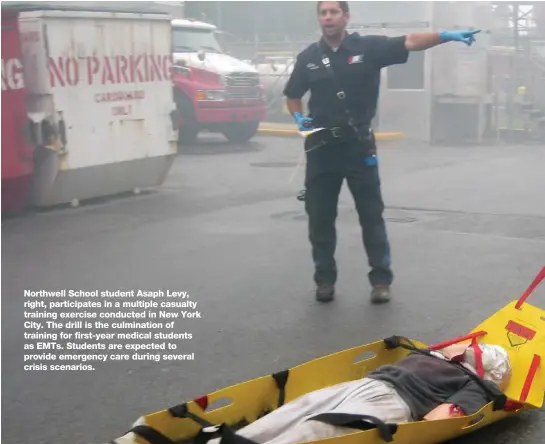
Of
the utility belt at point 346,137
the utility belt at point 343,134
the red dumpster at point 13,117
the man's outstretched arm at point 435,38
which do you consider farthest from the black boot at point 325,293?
the red dumpster at point 13,117

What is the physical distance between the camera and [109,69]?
352 inches

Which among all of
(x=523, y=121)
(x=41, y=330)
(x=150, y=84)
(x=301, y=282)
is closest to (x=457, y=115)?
(x=523, y=121)

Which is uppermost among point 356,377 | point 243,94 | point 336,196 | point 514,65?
point 514,65

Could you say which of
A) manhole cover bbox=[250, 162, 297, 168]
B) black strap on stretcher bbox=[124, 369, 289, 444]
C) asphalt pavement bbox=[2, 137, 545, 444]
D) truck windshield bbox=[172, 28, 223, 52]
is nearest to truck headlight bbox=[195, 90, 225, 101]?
truck windshield bbox=[172, 28, 223, 52]

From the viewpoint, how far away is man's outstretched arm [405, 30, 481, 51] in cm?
485

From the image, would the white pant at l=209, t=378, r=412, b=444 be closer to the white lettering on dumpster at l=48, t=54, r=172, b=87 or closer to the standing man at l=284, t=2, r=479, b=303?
the standing man at l=284, t=2, r=479, b=303

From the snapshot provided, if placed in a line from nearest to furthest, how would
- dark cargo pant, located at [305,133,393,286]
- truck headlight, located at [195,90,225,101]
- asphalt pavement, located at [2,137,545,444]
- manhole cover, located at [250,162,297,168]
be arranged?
asphalt pavement, located at [2,137,545,444], dark cargo pant, located at [305,133,393,286], manhole cover, located at [250,162,297,168], truck headlight, located at [195,90,225,101]

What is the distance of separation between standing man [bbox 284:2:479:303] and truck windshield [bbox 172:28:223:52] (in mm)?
10013

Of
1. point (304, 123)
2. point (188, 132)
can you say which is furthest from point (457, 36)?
point (188, 132)

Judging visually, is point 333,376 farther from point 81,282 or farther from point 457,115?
point 457,115

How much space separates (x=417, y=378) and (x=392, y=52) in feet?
7.71

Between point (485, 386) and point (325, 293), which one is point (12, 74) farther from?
point (485, 386)

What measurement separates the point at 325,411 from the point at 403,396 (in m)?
0.34

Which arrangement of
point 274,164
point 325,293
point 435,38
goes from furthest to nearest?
point 274,164
point 325,293
point 435,38
